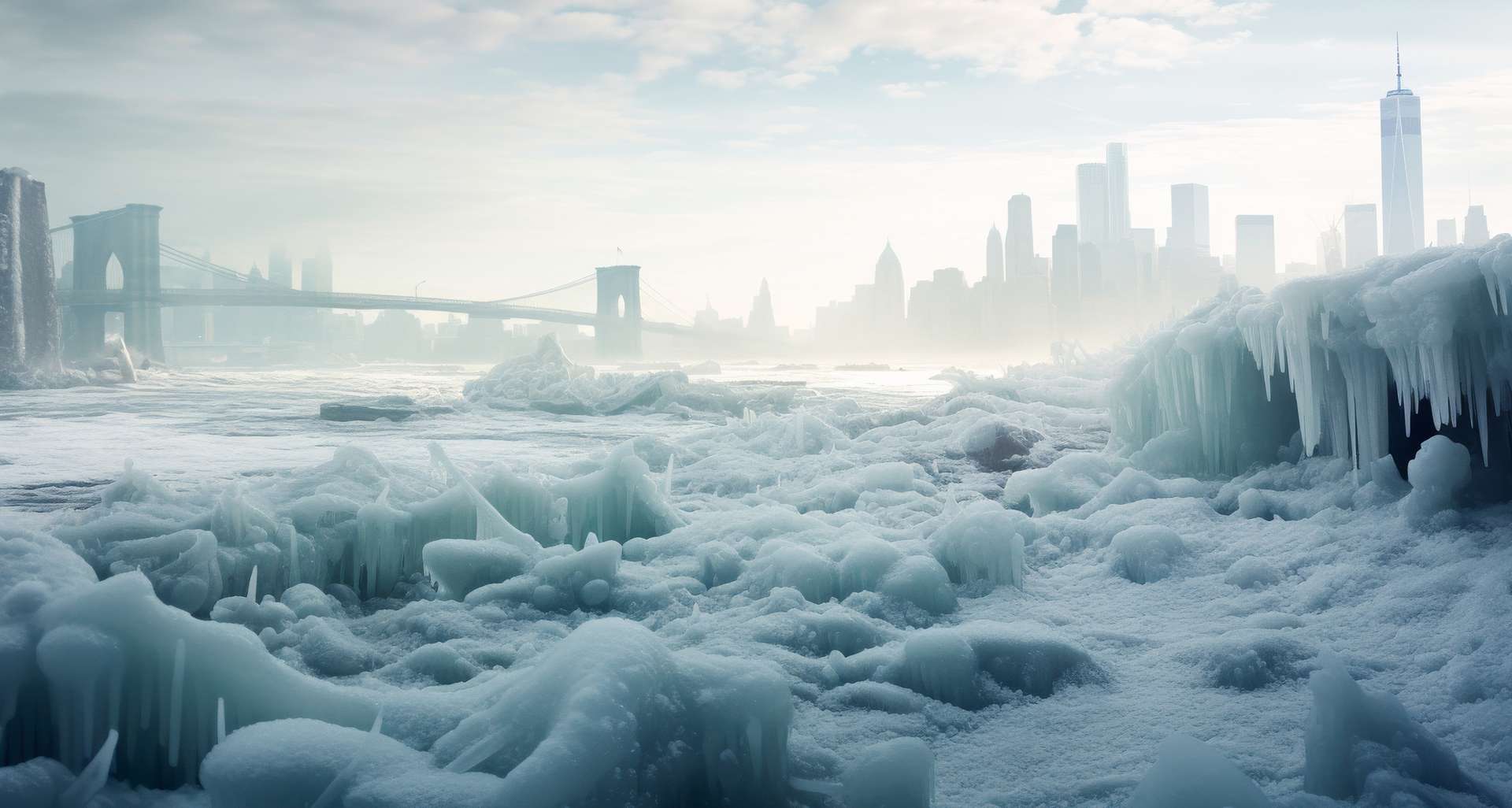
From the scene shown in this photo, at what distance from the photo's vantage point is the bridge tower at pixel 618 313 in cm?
4916

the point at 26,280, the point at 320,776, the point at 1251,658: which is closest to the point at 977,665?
the point at 1251,658

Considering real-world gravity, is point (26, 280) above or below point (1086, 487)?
above

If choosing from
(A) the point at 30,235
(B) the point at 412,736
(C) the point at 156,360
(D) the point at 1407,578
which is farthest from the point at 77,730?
(C) the point at 156,360

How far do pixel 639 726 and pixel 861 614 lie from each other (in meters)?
2.28

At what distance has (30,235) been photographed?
36312mm

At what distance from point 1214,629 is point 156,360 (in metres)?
57.1

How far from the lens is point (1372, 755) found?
3.19 meters

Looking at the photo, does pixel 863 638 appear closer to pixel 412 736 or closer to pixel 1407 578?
pixel 412 736

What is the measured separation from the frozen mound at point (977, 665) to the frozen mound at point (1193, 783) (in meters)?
1.29

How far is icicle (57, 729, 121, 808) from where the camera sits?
3158 mm

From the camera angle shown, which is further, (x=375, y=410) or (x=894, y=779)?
(x=375, y=410)

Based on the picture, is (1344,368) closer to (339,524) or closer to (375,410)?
(339,524)

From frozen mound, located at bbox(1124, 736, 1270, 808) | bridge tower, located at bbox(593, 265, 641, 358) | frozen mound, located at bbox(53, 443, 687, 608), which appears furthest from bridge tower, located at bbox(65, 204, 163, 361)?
frozen mound, located at bbox(1124, 736, 1270, 808)

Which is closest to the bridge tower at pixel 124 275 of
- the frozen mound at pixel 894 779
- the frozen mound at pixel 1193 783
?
the frozen mound at pixel 894 779
